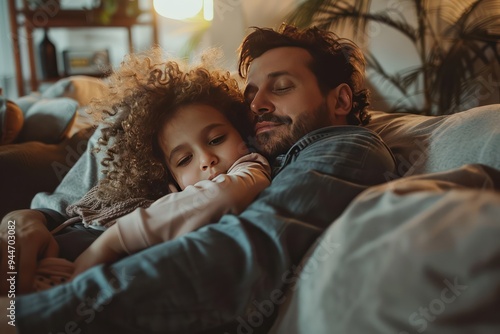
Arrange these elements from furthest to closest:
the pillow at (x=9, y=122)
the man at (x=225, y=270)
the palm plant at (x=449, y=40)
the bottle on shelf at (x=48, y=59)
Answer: the bottle on shelf at (x=48, y=59), the palm plant at (x=449, y=40), the pillow at (x=9, y=122), the man at (x=225, y=270)

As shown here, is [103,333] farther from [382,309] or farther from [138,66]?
[138,66]

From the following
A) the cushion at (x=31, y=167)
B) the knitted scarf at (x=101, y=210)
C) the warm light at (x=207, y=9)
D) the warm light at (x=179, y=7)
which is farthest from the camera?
the warm light at (x=207, y=9)

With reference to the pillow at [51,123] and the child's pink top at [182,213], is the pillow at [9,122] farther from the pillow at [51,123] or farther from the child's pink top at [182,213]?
the child's pink top at [182,213]

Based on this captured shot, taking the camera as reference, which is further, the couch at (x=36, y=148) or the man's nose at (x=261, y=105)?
the couch at (x=36, y=148)

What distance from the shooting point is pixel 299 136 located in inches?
39.9

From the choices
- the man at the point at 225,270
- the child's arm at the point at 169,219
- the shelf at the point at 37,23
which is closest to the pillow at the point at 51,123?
the child's arm at the point at 169,219

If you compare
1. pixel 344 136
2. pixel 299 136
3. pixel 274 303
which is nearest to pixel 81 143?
pixel 299 136

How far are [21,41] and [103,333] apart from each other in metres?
3.14

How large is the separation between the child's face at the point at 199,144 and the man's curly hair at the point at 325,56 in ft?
0.78

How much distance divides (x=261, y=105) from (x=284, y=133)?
0.08 metres

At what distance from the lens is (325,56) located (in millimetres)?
1146

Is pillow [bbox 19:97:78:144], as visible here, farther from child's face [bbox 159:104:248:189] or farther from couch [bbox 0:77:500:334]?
couch [bbox 0:77:500:334]

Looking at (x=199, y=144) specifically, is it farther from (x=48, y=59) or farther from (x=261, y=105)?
(x=48, y=59)

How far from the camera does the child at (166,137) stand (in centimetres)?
99
